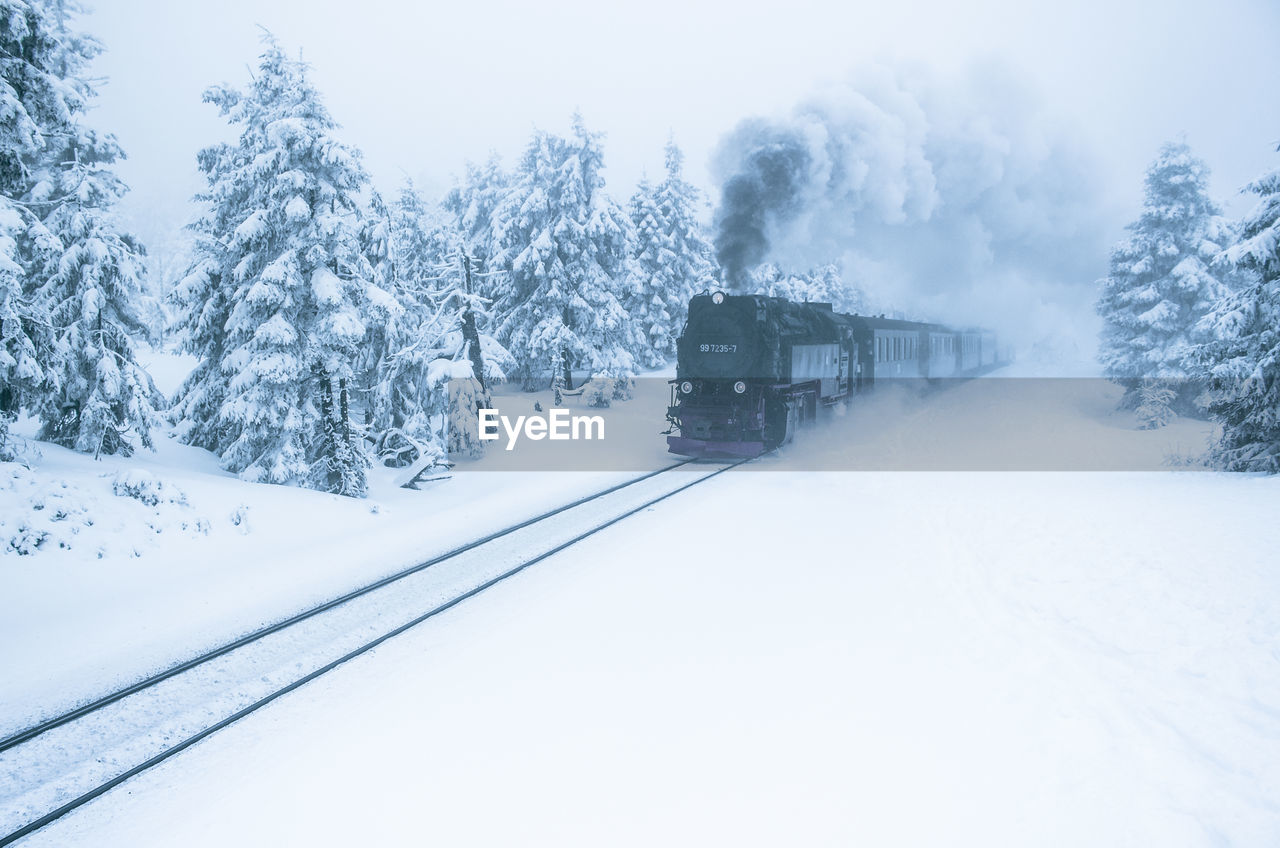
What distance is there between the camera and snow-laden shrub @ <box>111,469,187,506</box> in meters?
11.1

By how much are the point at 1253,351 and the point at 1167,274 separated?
14.1 m

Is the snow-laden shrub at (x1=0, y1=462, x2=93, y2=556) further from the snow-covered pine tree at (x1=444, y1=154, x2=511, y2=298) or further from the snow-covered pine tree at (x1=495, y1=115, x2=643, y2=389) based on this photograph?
the snow-covered pine tree at (x1=444, y1=154, x2=511, y2=298)

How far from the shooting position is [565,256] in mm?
31141

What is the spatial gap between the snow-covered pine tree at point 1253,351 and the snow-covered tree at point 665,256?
26.9 metres

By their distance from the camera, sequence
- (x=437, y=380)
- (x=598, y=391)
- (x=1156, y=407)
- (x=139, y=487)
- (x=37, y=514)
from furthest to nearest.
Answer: (x=598, y=391) < (x=1156, y=407) < (x=437, y=380) < (x=139, y=487) < (x=37, y=514)

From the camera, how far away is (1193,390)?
78.6ft

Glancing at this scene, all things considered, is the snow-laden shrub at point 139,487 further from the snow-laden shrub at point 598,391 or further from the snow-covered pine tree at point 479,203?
the snow-covered pine tree at point 479,203

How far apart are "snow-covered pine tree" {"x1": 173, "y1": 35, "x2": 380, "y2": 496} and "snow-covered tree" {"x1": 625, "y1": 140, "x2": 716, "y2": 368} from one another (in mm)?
23850

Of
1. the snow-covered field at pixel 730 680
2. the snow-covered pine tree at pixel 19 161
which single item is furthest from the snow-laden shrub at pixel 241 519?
the snow-covered pine tree at pixel 19 161

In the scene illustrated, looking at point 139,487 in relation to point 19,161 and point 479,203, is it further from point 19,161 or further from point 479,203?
point 479,203

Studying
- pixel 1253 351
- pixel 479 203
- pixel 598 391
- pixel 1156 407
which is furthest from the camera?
pixel 479 203

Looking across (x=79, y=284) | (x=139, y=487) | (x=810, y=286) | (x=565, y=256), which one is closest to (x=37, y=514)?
(x=139, y=487)

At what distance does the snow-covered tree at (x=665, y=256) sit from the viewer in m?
39.4

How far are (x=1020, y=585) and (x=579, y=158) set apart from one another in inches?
1084
